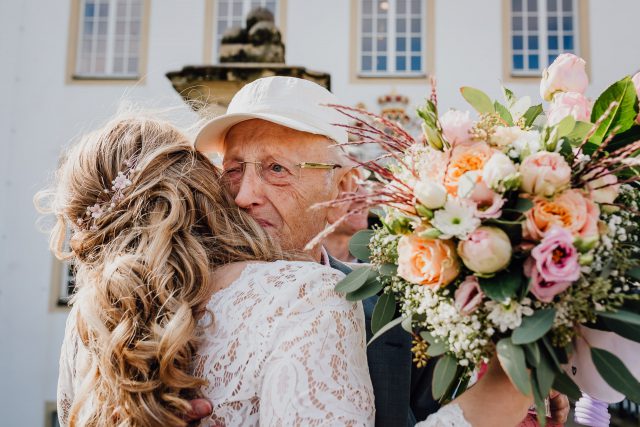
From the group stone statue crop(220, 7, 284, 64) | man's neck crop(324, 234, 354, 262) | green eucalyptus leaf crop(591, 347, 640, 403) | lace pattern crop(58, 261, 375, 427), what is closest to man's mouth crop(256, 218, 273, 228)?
lace pattern crop(58, 261, 375, 427)

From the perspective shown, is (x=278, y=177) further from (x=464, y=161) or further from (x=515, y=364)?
(x=515, y=364)

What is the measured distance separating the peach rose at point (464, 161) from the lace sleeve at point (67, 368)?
1167 millimetres

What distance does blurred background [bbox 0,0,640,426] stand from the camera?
1104 cm

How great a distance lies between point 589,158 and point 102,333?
1310mm

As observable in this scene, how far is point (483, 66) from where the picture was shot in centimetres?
1111

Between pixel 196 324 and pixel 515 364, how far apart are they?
32.2 inches

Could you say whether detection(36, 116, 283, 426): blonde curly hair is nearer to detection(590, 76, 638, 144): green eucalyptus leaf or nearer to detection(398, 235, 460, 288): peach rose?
detection(398, 235, 460, 288): peach rose

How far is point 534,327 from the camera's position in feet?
4.34

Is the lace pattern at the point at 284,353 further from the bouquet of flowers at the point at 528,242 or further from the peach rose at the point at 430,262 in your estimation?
the peach rose at the point at 430,262

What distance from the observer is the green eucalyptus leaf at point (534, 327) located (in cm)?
130

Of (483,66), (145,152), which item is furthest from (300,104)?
(483,66)

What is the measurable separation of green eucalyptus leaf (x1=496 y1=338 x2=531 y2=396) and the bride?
0.55 feet

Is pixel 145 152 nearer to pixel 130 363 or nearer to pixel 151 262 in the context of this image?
pixel 151 262

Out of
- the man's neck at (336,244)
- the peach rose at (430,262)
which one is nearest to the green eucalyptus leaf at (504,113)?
the peach rose at (430,262)
